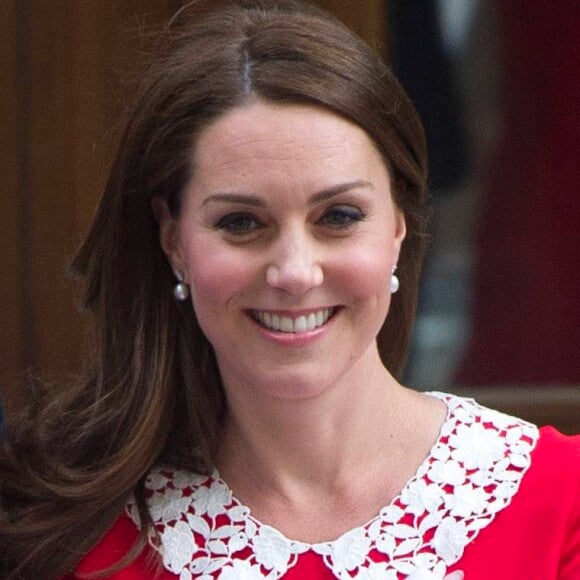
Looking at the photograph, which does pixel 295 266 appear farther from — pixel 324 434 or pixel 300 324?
pixel 324 434

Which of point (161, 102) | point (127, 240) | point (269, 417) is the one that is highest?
point (161, 102)

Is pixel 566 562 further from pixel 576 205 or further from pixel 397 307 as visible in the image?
pixel 576 205

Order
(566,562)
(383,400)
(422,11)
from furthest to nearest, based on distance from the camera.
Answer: (422,11) → (383,400) → (566,562)

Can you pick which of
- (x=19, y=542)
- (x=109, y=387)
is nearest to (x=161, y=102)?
(x=109, y=387)

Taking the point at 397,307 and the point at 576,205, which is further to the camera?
the point at 576,205

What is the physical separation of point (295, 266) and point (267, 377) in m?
0.19

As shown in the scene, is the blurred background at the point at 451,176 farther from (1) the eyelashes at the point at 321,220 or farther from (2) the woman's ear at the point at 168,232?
(1) the eyelashes at the point at 321,220

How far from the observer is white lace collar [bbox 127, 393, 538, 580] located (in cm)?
281

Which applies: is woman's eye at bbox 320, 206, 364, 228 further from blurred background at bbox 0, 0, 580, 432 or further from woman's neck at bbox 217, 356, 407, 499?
blurred background at bbox 0, 0, 580, 432

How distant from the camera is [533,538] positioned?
9.09 ft

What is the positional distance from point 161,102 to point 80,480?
1.84 ft

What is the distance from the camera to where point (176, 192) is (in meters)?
2.90

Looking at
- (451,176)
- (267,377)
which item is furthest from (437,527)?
(451,176)

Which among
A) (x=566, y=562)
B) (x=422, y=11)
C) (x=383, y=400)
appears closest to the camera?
(x=566, y=562)
